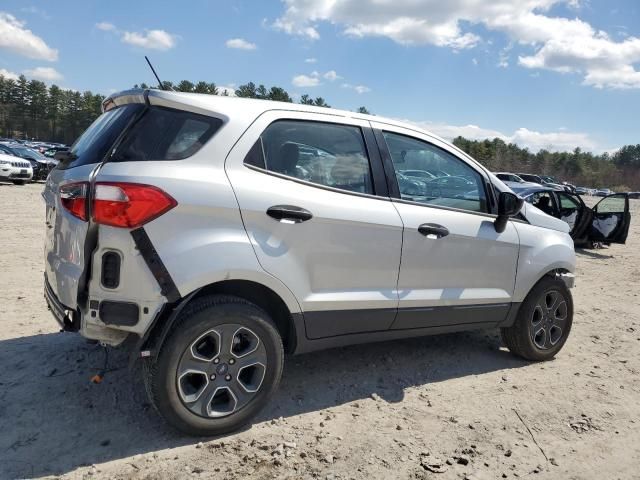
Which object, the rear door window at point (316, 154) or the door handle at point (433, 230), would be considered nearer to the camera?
the rear door window at point (316, 154)

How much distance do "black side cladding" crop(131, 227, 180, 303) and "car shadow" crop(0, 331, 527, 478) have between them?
3.04 ft

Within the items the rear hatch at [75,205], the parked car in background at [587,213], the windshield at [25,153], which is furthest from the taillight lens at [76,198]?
the windshield at [25,153]

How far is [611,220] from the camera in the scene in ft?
40.8

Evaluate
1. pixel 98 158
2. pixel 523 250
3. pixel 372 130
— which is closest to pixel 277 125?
pixel 372 130

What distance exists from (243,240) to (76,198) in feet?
3.04

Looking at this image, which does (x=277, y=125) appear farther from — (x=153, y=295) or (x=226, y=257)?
(x=153, y=295)

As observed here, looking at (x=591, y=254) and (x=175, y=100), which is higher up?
(x=175, y=100)

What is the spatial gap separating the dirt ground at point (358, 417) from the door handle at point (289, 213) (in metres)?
1.33

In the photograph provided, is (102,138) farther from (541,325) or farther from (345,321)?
(541,325)

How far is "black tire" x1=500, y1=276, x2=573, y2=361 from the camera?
438cm

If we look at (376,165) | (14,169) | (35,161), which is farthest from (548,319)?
(35,161)

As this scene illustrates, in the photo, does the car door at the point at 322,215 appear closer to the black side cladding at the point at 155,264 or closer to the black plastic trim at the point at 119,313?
the black side cladding at the point at 155,264

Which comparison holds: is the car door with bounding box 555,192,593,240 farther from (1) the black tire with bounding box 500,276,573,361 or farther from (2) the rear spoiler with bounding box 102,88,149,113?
(2) the rear spoiler with bounding box 102,88,149,113

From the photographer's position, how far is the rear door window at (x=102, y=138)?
2.90 metres
